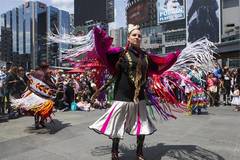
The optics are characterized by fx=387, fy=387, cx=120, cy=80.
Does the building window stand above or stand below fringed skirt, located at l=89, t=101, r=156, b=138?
above

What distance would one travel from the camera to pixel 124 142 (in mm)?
6723

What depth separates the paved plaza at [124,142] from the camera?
5.77m

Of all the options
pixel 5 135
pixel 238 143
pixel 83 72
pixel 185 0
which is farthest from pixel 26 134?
pixel 185 0

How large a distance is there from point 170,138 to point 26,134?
9.75 ft

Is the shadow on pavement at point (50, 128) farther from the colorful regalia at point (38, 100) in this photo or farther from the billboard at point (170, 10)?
the billboard at point (170, 10)

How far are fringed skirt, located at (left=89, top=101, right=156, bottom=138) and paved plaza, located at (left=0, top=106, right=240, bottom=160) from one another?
61 centimetres

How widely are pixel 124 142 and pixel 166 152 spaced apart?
104cm

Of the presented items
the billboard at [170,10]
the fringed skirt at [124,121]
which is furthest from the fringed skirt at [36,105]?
the billboard at [170,10]

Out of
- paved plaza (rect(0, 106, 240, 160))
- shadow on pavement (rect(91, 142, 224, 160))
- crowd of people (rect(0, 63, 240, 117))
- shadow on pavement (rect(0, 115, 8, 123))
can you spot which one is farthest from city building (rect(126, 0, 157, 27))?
shadow on pavement (rect(91, 142, 224, 160))

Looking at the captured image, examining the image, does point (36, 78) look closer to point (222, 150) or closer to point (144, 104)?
point (144, 104)

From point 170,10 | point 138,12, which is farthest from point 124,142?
point 138,12

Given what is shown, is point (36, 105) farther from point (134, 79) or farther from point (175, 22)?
point (175, 22)

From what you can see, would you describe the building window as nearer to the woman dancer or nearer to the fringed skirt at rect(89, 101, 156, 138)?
the woman dancer

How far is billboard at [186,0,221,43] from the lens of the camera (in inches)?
3157
